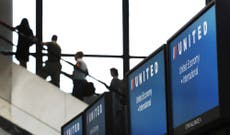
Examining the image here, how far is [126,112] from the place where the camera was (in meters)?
9.91

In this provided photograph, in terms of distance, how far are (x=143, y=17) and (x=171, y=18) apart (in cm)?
88

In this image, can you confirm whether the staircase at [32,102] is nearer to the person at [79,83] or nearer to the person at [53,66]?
the person at [79,83]

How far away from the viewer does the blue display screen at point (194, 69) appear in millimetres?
7414

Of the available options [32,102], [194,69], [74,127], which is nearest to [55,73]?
[32,102]

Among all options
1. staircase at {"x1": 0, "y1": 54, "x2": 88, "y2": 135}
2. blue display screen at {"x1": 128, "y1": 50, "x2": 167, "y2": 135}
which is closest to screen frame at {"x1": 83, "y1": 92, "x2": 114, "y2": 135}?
blue display screen at {"x1": 128, "y1": 50, "x2": 167, "y2": 135}

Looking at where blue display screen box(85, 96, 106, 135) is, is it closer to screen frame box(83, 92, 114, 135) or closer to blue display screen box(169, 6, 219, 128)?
screen frame box(83, 92, 114, 135)

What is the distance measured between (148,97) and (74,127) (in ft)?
Answer: 11.1

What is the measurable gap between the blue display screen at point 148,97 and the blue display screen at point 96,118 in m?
1.07

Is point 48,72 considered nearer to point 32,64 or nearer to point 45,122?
point 45,122

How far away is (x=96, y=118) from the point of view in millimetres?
11062

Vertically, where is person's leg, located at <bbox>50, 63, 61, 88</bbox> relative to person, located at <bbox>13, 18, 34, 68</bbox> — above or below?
below

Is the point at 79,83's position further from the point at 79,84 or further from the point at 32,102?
the point at 32,102

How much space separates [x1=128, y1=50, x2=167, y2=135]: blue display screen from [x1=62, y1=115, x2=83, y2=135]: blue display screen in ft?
7.63

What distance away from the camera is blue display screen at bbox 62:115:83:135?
11.9m
